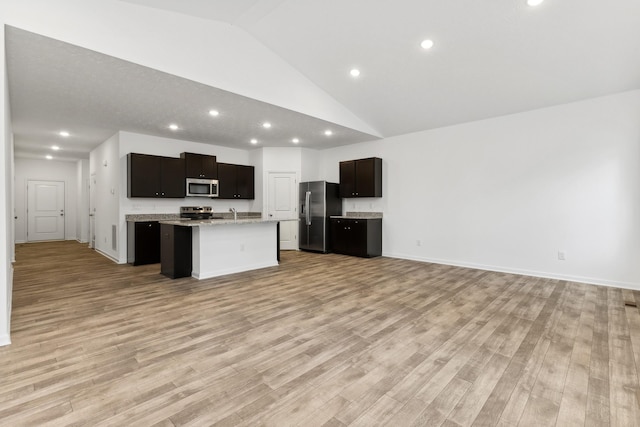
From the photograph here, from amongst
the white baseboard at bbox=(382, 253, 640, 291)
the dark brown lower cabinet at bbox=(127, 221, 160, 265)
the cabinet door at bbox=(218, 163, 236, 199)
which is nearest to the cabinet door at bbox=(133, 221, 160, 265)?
the dark brown lower cabinet at bbox=(127, 221, 160, 265)

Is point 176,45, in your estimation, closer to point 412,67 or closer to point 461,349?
point 412,67

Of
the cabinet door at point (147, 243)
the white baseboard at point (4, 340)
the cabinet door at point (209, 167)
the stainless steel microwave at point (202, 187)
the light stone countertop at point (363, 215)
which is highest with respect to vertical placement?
the cabinet door at point (209, 167)

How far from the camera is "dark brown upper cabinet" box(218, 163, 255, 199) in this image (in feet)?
24.4

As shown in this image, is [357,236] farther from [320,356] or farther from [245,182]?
[320,356]

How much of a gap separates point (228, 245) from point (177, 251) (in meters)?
0.78

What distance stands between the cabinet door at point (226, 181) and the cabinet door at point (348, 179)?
2751 millimetres

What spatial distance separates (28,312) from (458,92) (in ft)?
20.9

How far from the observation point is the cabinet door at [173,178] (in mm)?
6344

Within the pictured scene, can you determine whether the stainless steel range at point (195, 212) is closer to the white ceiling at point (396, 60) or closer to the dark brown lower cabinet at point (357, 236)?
the white ceiling at point (396, 60)

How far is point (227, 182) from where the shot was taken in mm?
7523

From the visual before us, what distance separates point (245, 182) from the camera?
25.8 feet

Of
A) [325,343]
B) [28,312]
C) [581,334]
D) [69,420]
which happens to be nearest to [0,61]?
[28,312]

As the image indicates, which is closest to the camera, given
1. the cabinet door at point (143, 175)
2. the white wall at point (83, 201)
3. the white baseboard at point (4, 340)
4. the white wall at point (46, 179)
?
the white baseboard at point (4, 340)

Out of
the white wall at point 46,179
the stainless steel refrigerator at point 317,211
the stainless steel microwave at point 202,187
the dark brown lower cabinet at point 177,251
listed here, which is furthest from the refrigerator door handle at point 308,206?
the white wall at point 46,179
